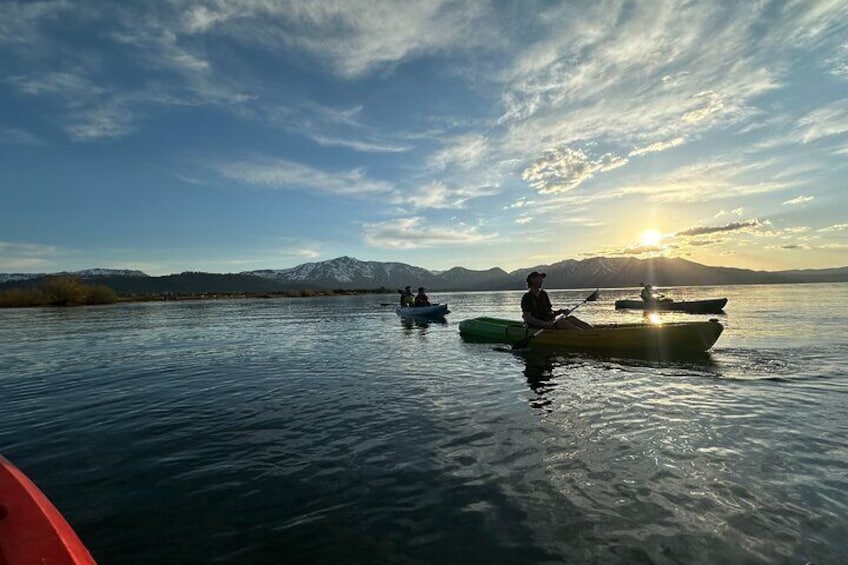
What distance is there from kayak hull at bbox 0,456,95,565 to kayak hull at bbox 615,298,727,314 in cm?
4795

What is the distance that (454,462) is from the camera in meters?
7.54

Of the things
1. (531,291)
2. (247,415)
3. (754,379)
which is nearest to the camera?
(247,415)

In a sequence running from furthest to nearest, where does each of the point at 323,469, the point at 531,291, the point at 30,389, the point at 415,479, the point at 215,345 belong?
1. the point at 215,345
2. the point at 531,291
3. the point at 30,389
4. the point at 323,469
5. the point at 415,479

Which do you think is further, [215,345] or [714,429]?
[215,345]

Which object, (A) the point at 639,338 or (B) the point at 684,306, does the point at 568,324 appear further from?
(B) the point at 684,306

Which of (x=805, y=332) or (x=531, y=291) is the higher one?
(x=531, y=291)

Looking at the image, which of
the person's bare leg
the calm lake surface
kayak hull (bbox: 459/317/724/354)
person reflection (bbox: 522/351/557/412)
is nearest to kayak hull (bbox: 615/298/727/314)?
the calm lake surface

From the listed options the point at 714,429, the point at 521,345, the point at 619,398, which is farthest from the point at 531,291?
the point at 714,429

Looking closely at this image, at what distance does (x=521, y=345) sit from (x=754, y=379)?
8995mm

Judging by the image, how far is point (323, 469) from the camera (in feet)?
24.3

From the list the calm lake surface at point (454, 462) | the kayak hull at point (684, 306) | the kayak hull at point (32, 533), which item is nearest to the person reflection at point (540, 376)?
the calm lake surface at point (454, 462)

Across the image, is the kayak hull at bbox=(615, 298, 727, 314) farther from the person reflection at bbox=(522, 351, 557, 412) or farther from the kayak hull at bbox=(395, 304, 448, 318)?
the person reflection at bbox=(522, 351, 557, 412)

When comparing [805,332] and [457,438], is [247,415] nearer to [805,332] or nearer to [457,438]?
[457,438]

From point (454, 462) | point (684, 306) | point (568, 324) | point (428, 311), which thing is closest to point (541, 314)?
point (568, 324)
